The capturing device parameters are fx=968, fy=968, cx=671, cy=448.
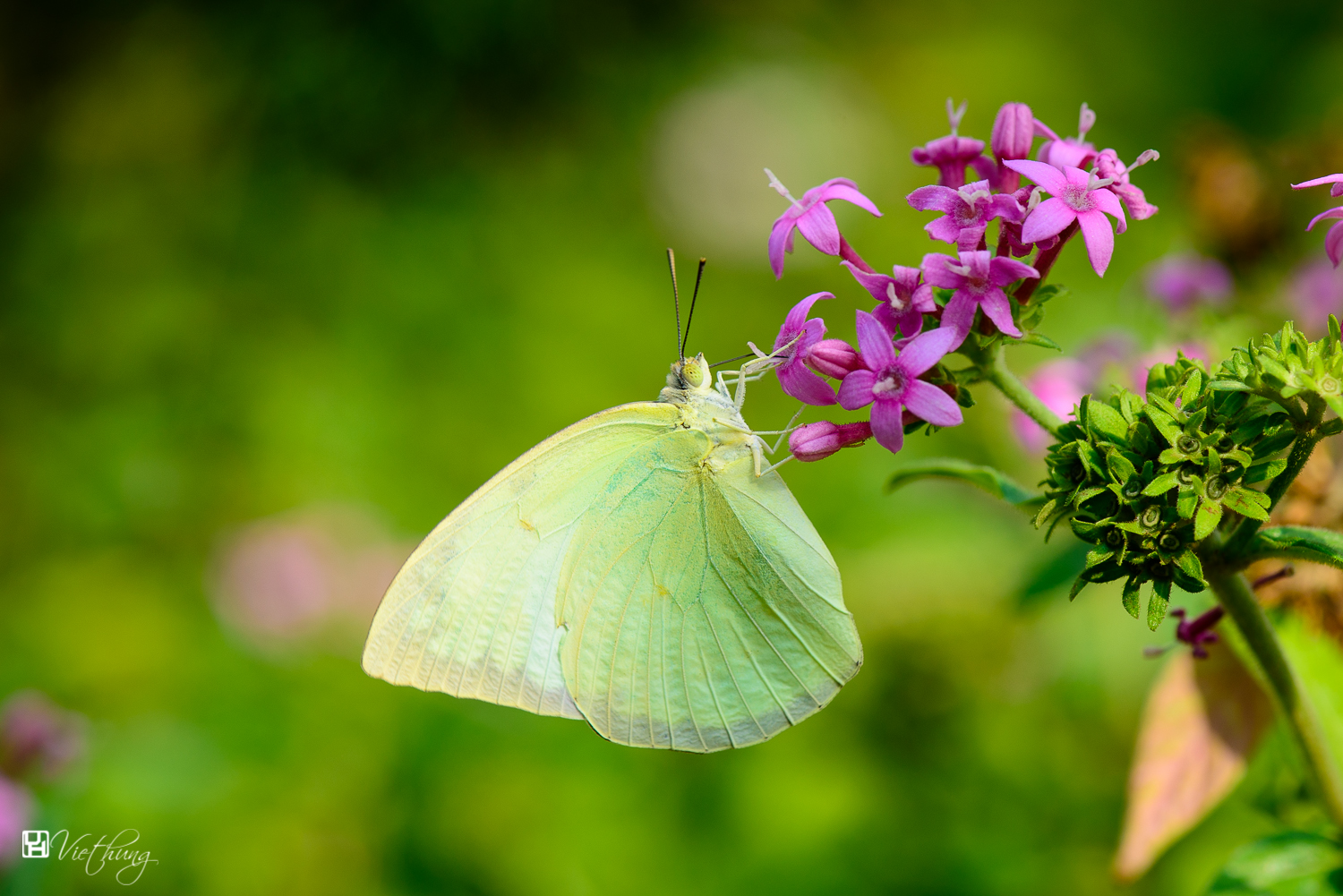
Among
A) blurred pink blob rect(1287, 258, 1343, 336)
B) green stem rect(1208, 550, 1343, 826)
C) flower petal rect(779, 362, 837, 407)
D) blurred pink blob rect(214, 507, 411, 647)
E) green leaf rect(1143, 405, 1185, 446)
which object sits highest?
blurred pink blob rect(214, 507, 411, 647)

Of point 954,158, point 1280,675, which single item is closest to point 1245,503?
point 1280,675

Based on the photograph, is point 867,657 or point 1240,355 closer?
point 1240,355

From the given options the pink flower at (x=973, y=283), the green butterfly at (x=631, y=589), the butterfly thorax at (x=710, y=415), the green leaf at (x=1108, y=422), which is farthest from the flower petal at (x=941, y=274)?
the butterfly thorax at (x=710, y=415)

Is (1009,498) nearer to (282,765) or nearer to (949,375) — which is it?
(949,375)

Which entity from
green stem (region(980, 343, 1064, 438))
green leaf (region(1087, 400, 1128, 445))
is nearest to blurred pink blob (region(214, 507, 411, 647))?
green stem (region(980, 343, 1064, 438))

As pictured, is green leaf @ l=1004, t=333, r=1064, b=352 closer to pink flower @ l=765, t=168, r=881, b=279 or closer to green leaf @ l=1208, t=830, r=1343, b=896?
pink flower @ l=765, t=168, r=881, b=279

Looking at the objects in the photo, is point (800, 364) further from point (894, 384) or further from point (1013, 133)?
point (1013, 133)

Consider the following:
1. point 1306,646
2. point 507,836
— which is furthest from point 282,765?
point 1306,646
